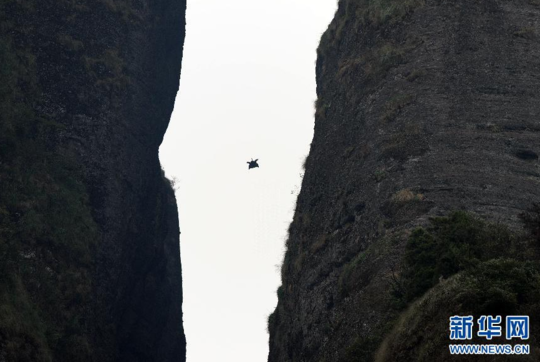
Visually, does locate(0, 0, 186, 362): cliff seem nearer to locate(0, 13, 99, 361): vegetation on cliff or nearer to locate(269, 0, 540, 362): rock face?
locate(0, 13, 99, 361): vegetation on cliff

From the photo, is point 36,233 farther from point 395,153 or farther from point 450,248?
point 450,248

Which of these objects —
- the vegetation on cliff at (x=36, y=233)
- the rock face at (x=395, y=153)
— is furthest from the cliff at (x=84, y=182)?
the rock face at (x=395, y=153)

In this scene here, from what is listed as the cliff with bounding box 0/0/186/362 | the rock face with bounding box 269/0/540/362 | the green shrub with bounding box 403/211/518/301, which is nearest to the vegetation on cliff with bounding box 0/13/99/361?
the cliff with bounding box 0/0/186/362

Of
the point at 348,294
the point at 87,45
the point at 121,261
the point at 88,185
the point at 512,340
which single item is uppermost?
the point at 87,45

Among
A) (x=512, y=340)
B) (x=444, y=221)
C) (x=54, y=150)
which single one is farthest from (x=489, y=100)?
(x=54, y=150)

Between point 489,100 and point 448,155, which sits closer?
point 448,155

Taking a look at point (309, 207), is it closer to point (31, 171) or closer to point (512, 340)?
point (31, 171)

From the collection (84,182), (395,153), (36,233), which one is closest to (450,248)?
(395,153)
